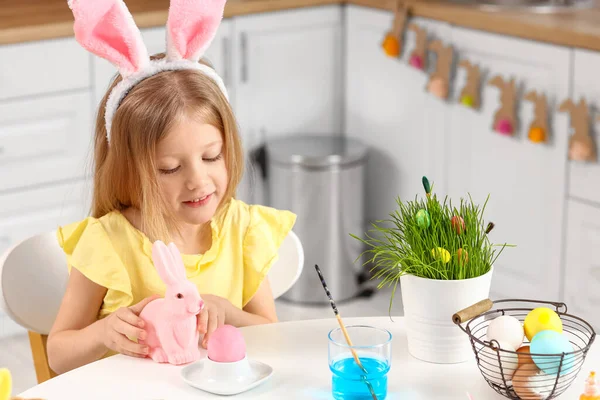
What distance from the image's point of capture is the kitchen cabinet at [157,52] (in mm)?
2797

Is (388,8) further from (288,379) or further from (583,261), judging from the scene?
(288,379)

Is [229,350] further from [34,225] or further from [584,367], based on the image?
[34,225]

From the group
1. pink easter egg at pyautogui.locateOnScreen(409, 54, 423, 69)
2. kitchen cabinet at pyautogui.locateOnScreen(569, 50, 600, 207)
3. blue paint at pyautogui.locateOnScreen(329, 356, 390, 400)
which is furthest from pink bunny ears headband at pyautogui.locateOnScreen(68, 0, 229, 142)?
pink easter egg at pyautogui.locateOnScreen(409, 54, 423, 69)

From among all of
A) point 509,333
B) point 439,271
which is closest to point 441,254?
point 439,271

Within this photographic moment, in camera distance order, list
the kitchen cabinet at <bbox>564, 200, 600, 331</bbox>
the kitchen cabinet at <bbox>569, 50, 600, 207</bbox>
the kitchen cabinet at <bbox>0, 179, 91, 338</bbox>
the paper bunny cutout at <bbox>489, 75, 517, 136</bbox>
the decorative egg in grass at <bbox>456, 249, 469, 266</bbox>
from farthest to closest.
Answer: the kitchen cabinet at <bbox>0, 179, 91, 338</bbox>, the paper bunny cutout at <bbox>489, 75, 517, 136</bbox>, the kitchen cabinet at <bbox>564, 200, 600, 331</bbox>, the kitchen cabinet at <bbox>569, 50, 600, 207</bbox>, the decorative egg in grass at <bbox>456, 249, 469, 266</bbox>

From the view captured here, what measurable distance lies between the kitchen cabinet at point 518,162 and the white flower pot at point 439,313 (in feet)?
4.58

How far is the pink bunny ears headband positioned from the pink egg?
410 millimetres

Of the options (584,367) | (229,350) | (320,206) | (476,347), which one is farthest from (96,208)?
(320,206)

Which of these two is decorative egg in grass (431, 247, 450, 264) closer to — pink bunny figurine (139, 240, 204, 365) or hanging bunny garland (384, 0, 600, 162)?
pink bunny figurine (139, 240, 204, 365)

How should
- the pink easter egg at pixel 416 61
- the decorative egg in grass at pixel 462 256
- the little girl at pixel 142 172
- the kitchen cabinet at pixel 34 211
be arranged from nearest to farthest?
the decorative egg in grass at pixel 462 256 < the little girl at pixel 142 172 < the kitchen cabinet at pixel 34 211 < the pink easter egg at pixel 416 61

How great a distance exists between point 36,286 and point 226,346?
45 centimetres

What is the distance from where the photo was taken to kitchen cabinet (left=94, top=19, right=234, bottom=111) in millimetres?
2797

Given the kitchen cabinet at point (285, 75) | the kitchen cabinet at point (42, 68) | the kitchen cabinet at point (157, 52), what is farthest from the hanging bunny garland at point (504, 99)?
the kitchen cabinet at point (42, 68)

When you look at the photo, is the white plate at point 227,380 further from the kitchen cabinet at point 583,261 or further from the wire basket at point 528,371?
the kitchen cabinet at point 583,261
